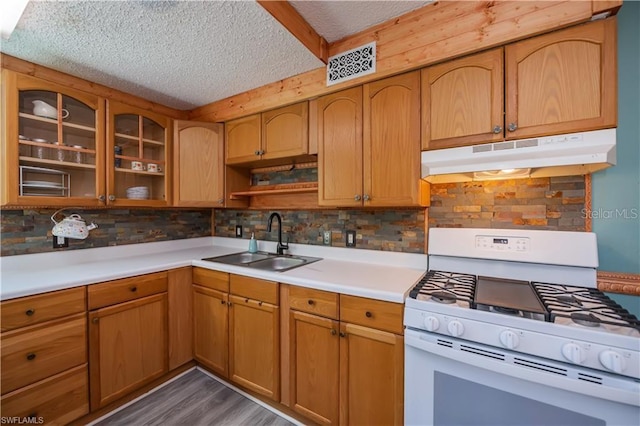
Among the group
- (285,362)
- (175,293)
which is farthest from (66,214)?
(285,362)

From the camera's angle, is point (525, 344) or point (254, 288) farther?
point (254, 288)

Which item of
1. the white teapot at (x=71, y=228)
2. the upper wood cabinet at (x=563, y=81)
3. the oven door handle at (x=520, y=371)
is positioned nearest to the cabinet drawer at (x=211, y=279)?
the white teapot at (x=71, y=228)

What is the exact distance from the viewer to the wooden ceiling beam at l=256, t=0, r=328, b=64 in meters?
1.31

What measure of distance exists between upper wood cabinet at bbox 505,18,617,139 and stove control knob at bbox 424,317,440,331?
3.11 ft

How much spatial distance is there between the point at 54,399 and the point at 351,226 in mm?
2052

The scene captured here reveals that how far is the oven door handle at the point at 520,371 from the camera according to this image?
0.85 m

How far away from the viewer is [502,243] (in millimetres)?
1486

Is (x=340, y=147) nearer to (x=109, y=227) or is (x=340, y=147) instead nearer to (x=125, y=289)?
(x=125, y=289)

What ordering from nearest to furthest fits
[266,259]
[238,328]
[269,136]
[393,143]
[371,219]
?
[393,143], [238,328], [371,219], [269,136], [266,259]

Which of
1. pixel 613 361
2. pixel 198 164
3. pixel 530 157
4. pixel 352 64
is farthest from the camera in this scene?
pixel 198 164

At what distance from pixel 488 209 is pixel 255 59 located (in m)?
1.76

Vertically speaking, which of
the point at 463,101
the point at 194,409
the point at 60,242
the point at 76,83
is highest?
the point at 76,83

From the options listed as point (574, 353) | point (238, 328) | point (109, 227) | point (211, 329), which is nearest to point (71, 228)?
point (109, 227)

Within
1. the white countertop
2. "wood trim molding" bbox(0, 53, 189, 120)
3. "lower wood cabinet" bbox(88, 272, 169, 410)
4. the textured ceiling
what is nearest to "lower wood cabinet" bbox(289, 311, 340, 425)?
the white countertop
